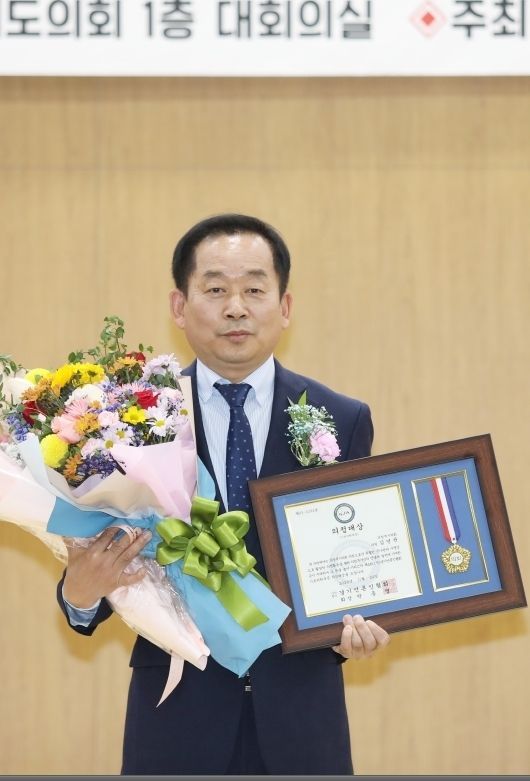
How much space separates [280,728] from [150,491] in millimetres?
584

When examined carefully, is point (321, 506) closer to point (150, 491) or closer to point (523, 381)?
point (150, 491)

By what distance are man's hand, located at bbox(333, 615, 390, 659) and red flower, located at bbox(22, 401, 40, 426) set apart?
28.6 inches

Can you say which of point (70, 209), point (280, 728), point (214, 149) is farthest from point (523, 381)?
point (280, 728)

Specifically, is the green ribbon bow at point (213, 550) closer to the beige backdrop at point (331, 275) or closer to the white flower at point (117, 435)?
the white flower at point (117, 435)

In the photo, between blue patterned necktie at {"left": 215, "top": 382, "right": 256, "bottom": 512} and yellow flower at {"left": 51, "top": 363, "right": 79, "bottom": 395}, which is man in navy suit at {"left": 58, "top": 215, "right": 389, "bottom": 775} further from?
yellow flower at {"left": 51, "top": 363, "right": 79, "bottom": 395}

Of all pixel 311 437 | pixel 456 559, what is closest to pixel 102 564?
pixel 311 437

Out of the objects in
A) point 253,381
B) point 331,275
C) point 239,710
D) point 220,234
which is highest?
point 331,275

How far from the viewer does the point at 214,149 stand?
3.77 m

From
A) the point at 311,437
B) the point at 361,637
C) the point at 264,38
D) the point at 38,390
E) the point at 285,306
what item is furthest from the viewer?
the point at 264,38

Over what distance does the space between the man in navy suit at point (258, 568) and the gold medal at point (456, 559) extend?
0.20 metres

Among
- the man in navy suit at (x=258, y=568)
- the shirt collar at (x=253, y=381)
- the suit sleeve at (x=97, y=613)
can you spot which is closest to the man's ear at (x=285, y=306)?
the man in navy suit at (x=258, y=568)

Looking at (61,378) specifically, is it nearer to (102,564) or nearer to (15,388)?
(15,388)

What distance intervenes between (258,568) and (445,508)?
40cm

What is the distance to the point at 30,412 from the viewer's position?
1932 millimetres
